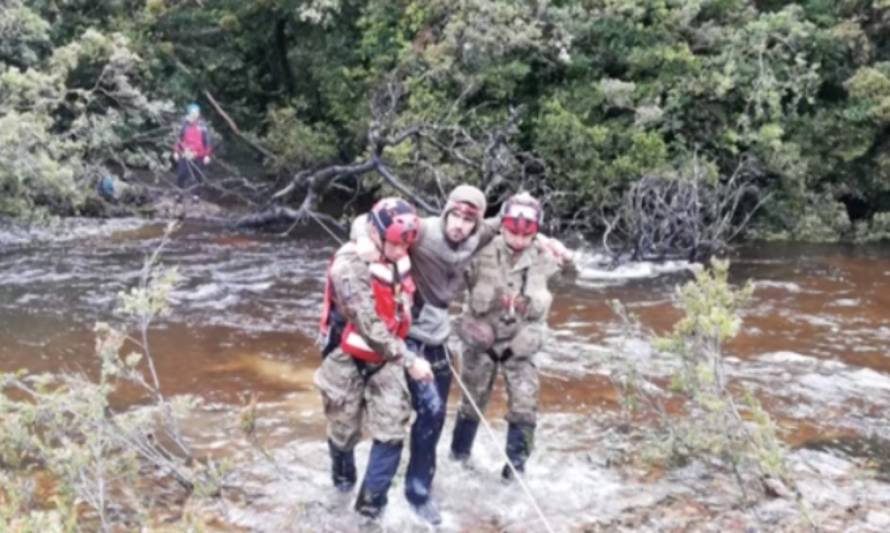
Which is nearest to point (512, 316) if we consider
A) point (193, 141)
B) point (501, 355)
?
point (501, 355)

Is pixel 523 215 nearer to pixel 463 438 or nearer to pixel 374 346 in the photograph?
pixel 374 346

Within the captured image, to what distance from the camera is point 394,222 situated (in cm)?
519

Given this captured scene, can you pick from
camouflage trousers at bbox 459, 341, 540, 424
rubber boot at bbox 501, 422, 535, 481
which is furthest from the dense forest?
rubber boot at bbox 501, 422, 535, 481

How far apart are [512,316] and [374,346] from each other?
1166 millimetres

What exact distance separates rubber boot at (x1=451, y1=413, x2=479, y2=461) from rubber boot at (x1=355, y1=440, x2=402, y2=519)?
1.02 meters

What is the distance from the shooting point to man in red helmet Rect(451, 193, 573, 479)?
6.00 meters

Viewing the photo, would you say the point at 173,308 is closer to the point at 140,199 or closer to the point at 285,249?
the point at 285,249

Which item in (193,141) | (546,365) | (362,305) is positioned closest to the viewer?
(362,305)

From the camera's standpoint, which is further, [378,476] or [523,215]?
[523,215]

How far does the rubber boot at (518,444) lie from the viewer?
20.1ft

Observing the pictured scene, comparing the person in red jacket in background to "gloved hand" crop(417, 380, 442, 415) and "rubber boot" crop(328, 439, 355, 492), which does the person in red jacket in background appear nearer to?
"rubber boot" crop(328, 439, 355, 492)

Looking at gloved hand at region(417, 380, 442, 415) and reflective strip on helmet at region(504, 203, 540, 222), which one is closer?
gloved hand at region(417, 380, 442, 415)

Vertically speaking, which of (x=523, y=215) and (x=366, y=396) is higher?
(x=523, y=215)

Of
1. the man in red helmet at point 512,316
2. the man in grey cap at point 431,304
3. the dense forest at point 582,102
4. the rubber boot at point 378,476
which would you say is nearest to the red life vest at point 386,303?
the man in grey cap at point 431,304
